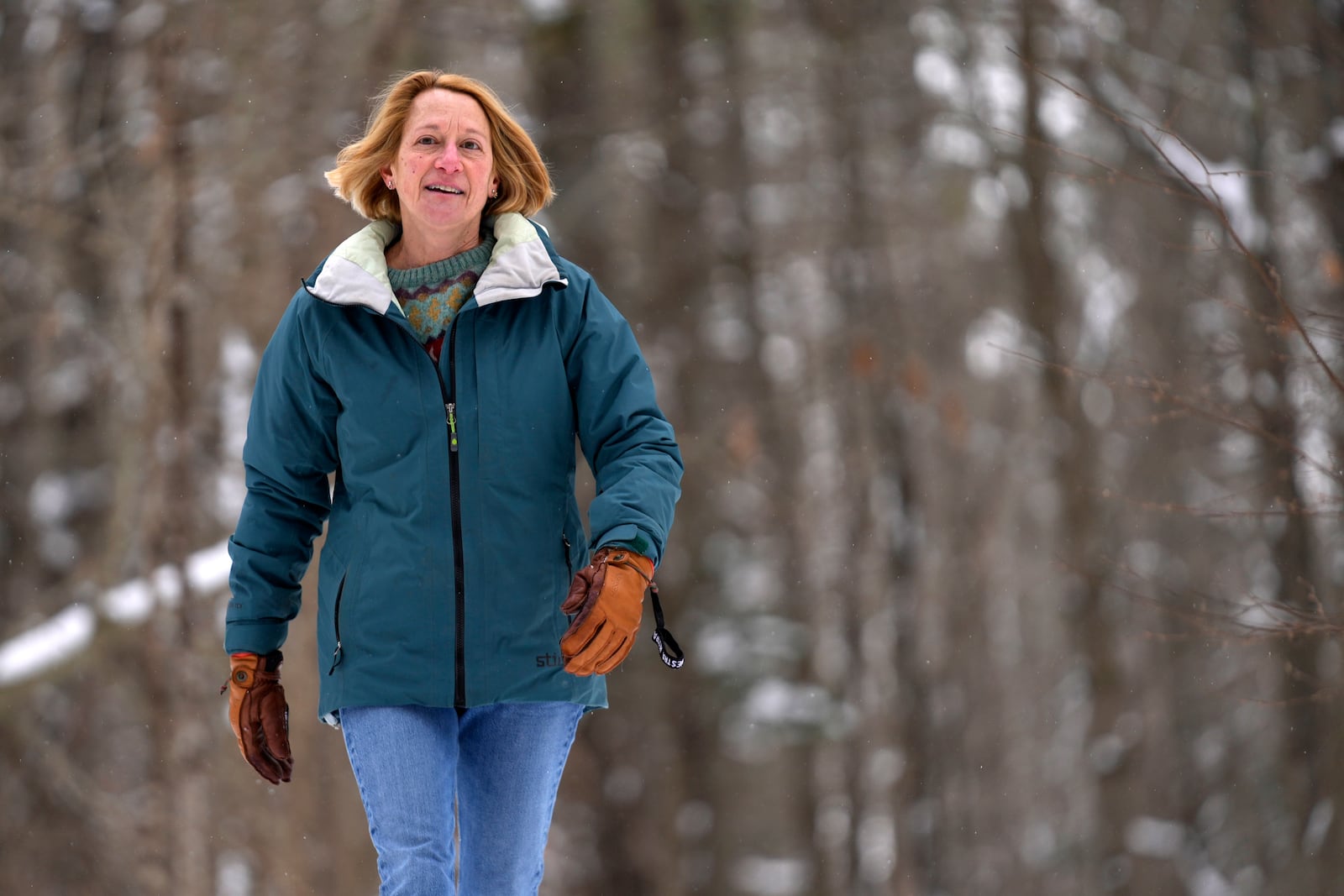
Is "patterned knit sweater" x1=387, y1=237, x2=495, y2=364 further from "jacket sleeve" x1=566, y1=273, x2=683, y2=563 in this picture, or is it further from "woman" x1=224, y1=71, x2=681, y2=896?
"jacket sleeve" x1=566, y1=273, x2=683, y2=563

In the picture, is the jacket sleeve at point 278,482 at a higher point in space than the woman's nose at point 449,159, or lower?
lower

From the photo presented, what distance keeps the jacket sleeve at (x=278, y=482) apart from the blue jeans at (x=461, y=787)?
0.24 metres

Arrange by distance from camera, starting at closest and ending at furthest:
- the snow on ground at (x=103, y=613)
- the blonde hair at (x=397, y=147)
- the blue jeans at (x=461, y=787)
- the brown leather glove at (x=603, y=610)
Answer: the brown leather glove at (x=603, y=610) < the blue jeans at (x=461, y=787) < the blonde hair at (x=397, y=147) < the snow on ground at (x=103, y=613)

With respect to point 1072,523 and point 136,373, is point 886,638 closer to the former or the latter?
point 1072,523

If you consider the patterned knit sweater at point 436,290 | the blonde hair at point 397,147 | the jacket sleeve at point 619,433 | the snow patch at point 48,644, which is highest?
the blonde hair at point 397,147

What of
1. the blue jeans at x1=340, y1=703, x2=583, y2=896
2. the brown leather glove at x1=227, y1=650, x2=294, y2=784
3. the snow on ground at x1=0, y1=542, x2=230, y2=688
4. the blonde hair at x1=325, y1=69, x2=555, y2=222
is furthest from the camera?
the snow on ground at x1=0, y1=542, x2=230, y2=688

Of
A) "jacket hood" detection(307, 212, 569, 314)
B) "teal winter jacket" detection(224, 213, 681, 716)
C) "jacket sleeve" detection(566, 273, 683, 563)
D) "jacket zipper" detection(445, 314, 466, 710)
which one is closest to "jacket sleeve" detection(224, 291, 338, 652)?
"teal winter jacket" detection(224, 213, 681, 716)

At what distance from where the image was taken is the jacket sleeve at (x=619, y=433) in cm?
188

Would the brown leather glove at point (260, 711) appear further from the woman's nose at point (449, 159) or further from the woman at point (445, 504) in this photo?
the woman's nose at point (449, 159)

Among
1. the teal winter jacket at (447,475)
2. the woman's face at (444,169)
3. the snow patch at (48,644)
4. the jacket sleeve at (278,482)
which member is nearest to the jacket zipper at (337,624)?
the teal winter jacket at (447,475)

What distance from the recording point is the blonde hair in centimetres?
215

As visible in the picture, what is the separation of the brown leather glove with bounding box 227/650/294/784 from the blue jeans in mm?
160

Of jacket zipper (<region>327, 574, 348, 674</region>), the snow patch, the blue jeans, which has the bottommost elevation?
the snow patch

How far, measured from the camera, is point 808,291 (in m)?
4.38
